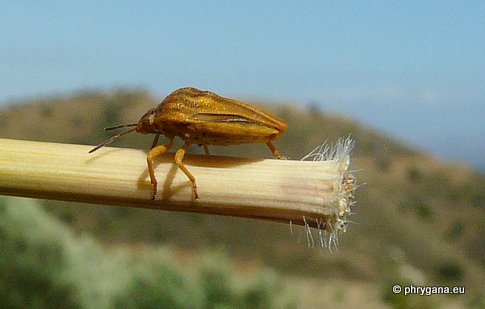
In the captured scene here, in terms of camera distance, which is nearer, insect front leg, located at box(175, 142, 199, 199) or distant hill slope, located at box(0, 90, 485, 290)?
insect front leg, located at box(175, 142, 199, 199)

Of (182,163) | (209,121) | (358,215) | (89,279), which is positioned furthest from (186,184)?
(358,215)

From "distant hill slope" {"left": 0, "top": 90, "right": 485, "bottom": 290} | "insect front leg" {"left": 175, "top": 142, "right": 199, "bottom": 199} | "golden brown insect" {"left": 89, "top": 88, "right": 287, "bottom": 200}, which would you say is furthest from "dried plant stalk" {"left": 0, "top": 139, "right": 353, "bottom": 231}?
"distant hill slope" {"left": 0, "top": 90, "right": 485, "bottom": 290}

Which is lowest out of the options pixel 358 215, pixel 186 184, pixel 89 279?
pixel 358 215

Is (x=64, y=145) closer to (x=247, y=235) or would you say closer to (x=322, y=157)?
(x=322, y=157)

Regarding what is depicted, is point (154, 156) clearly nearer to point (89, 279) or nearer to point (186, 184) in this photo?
point (186, 184)

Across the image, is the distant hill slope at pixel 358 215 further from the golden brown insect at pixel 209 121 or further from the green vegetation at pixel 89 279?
the golden brown insect at pixel 209 121

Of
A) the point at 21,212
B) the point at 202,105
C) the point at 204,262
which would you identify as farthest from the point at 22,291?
the point at 202,105

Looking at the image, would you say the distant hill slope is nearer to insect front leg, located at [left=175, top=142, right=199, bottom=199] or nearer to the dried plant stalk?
insect front leg, located at [left=175, top=142, right=199, bottom=199]
